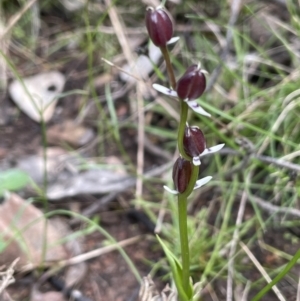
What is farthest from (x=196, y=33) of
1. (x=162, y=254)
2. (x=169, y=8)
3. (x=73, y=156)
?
(x=162, y=254)

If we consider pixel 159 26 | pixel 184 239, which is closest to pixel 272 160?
pixel 184 239

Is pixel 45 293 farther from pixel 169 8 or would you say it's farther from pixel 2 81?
pixel 169 8

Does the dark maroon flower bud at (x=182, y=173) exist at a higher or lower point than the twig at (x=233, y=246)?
higher

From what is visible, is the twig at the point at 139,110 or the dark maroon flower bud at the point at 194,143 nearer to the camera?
the dark maroon flower bud at the point at 194,143

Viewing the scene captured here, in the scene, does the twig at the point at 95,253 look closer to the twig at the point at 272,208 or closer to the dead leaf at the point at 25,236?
the dead leaf at the point at 25,236

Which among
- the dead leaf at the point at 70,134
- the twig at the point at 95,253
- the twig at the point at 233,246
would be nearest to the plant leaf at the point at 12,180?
the twig at the point at 95,253

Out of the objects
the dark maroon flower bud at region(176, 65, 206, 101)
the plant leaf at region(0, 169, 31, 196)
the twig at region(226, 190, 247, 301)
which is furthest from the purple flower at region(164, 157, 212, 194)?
the plant leaf at region(0, 169, 31, 196)

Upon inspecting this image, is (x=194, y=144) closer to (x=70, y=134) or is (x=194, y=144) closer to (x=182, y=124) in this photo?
(x=182, y=124)

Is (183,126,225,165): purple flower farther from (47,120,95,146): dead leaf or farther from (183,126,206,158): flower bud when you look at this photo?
(47,120,95,146): dead leaf
